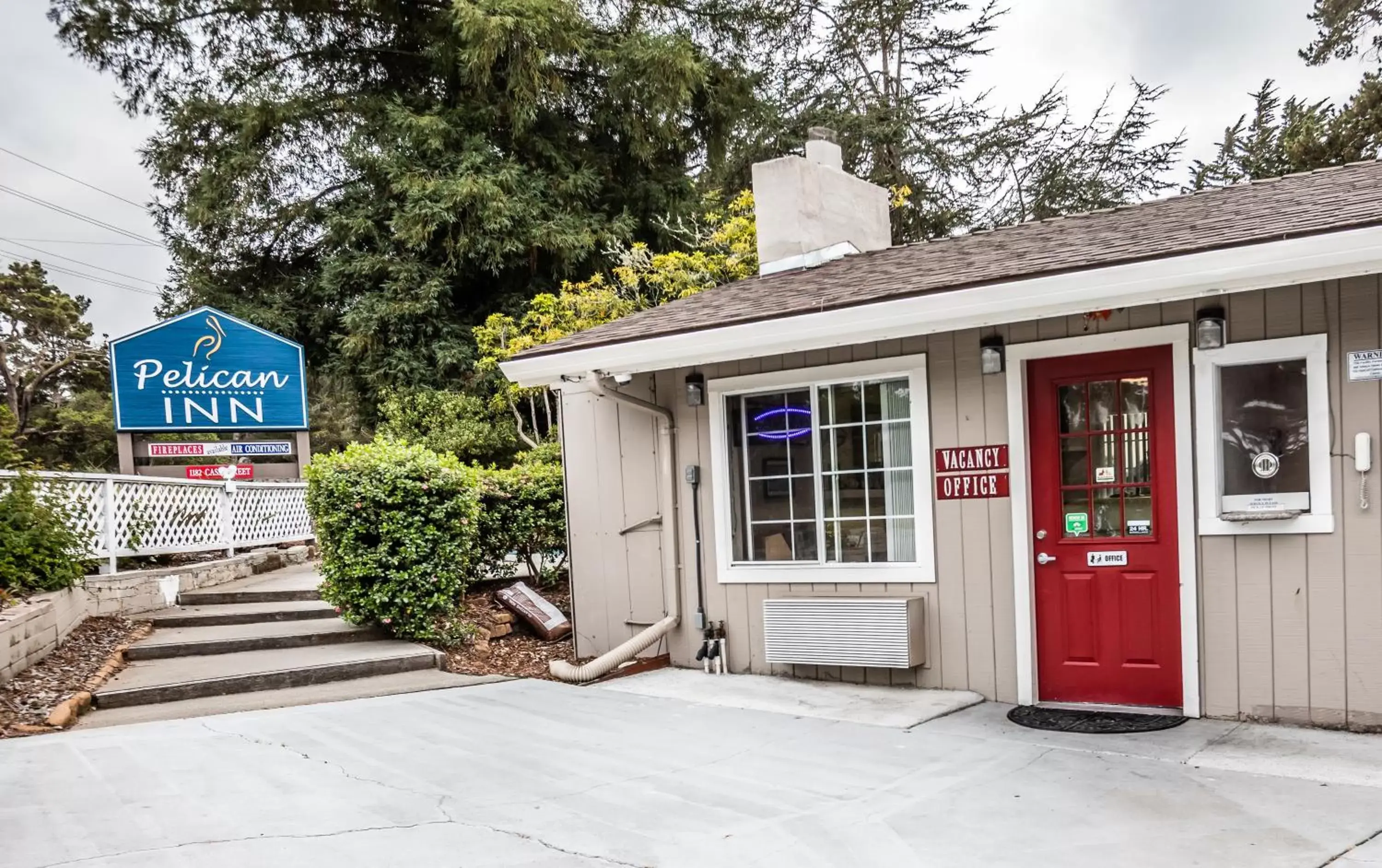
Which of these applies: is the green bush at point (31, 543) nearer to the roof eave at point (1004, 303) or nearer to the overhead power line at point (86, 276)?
the roof eave at point (1004, 303)

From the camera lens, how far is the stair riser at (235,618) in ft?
27.6

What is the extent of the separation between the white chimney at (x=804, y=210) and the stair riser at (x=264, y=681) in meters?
4.39

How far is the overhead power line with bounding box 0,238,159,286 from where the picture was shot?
24380mm

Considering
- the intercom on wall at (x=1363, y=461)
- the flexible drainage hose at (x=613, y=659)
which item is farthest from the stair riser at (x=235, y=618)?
the intercom on wall at (x=1363, y=461)

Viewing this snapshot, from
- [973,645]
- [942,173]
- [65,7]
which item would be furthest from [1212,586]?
[65,7]

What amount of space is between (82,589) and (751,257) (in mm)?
8886

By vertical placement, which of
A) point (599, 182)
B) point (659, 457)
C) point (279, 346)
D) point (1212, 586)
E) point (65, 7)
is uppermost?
point (65, 7)

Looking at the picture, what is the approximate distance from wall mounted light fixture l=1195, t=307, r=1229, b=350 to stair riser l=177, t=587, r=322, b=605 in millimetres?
7888

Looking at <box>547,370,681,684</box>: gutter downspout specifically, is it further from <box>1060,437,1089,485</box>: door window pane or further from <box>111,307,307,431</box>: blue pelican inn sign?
<box>111,307,307,431</box>: blue pelican inn sign

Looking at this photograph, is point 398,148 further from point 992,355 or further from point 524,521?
point 992,355

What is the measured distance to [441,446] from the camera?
15094 millimetres

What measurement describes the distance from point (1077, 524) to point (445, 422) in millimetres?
11580

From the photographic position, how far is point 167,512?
9891mm

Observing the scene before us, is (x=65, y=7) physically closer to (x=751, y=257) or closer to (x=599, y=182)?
(x=599, y=182)
